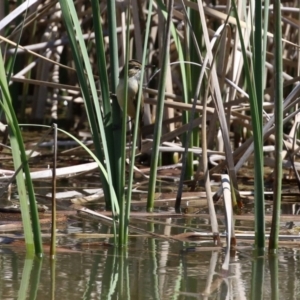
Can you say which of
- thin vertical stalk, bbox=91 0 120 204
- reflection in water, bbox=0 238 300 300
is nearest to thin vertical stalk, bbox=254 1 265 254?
reflection in water, bbox=0 238 300 300

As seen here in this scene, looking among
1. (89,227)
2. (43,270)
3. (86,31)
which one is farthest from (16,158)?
(86,31)

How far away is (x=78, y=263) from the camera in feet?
9.72

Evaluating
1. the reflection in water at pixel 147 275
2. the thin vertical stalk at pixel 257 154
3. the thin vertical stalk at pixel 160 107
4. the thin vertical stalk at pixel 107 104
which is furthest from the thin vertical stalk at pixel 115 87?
the thin vertical stalk at pixel 257 154

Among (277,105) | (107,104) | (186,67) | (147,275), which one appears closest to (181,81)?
(186,67)

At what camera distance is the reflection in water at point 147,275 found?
2609 mm

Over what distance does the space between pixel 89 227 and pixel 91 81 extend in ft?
2.46

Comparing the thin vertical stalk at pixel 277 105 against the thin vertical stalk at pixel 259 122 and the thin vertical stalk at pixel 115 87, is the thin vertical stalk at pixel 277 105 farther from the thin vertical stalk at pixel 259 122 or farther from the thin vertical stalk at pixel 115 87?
the thin vertical stalk at pixel 115 87

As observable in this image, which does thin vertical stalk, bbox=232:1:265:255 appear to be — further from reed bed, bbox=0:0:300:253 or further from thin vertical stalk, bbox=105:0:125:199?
thin vertical stalk, bbox=105:0:125:199

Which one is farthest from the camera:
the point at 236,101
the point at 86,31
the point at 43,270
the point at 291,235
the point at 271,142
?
the point at 86,31

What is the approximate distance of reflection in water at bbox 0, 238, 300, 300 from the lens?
2609 millimetres

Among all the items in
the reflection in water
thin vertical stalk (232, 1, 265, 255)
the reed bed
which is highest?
the reed bed

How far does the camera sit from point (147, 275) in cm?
284

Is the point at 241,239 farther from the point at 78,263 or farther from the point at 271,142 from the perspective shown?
the point at 271,142

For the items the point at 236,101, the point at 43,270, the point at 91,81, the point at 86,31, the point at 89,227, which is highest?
the point at 86,31
